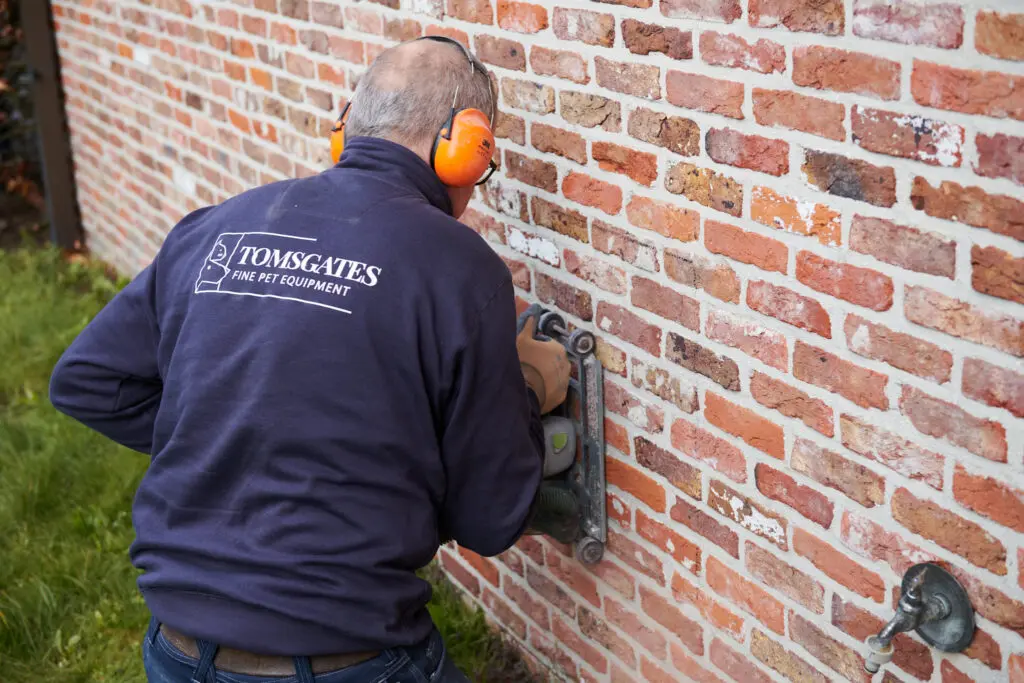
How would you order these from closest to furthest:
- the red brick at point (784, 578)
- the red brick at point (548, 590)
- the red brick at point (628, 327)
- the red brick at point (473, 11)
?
the red brick at point (784, 578)
the red brick at point (628, 327)
the red brick at point (473, 11)
the red brick at point (548, 590)

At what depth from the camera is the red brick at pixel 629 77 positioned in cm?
259

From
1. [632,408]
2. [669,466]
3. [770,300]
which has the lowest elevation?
[669,466]

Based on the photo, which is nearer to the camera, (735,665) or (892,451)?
(892,451)

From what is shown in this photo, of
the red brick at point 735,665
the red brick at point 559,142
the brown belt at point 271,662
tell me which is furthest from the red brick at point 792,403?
the brown belt at point 271,662

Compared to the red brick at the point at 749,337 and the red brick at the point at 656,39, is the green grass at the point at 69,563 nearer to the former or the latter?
the red brick at the point at 749,337

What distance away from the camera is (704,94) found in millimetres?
2441

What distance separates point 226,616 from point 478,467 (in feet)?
1.96

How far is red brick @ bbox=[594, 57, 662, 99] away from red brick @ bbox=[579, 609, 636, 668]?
1.50 metres

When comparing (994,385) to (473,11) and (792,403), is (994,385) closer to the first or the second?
(792,403)

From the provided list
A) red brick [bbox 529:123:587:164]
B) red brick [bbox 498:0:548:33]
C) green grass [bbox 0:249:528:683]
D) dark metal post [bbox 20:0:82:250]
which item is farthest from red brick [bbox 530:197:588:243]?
dark metal post [bbox 20:0:82:250]

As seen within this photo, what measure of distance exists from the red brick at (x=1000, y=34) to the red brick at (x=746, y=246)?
600mm

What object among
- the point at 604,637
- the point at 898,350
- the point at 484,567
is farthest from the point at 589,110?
the point at 484,567

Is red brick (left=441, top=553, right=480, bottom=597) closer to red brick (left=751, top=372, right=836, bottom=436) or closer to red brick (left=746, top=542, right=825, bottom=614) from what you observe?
red brick (left=746, top=542, right=825, bottom=614)

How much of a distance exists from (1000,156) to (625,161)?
1.04m
